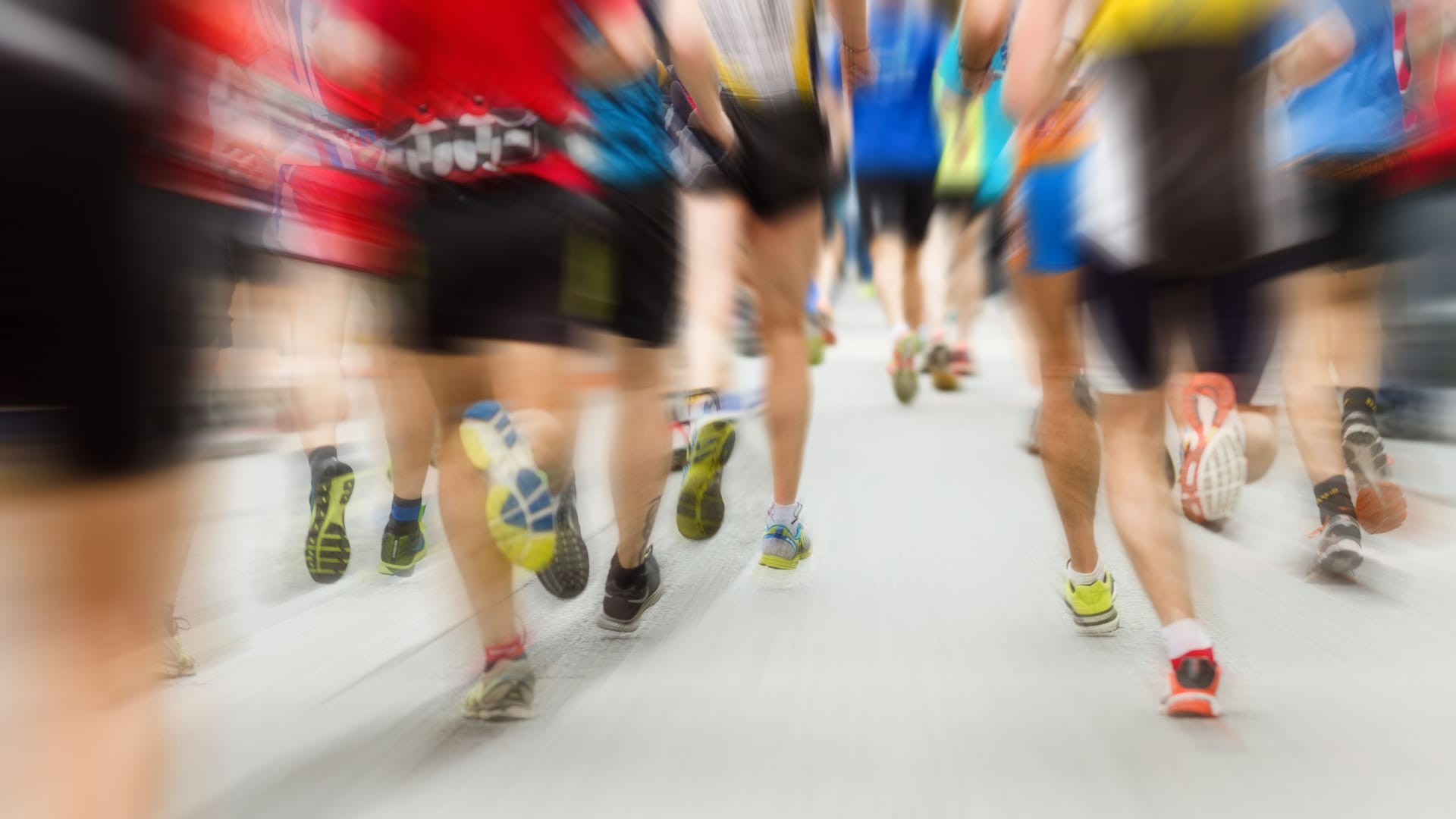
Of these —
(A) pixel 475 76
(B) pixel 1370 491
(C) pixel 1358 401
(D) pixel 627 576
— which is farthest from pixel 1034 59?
(B) pixel 1370 491

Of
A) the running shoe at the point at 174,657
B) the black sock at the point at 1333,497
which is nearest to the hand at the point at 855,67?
the black sock at the point at 1333,497

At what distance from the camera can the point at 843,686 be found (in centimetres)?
208

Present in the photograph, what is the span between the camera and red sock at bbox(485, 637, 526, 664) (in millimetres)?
1951

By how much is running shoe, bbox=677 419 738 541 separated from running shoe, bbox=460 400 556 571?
118 centimetres

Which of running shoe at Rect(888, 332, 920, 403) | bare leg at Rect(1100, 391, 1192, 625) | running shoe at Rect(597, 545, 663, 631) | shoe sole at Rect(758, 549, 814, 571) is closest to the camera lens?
bare leg at Rect(1100, 391, 1192, 625)

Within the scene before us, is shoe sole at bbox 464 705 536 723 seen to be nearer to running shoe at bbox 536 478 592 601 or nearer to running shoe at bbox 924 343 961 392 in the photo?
running shoe at bbox 536 478 592 601

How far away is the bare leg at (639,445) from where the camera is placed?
2381 mm

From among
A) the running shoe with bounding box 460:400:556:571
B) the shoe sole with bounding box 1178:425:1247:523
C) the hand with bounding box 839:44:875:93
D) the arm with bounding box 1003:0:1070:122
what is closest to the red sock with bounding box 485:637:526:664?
the running shoe with bounding box 460:400:556:571

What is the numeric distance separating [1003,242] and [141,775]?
188 cm

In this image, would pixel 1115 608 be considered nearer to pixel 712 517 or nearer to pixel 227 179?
pixel 712 517

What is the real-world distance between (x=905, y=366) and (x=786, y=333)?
3.83m

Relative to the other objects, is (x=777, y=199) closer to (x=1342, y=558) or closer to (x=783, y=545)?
(x=783, y=545)

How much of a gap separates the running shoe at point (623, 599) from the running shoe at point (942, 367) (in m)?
4.79

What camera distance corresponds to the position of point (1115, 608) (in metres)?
2.39
